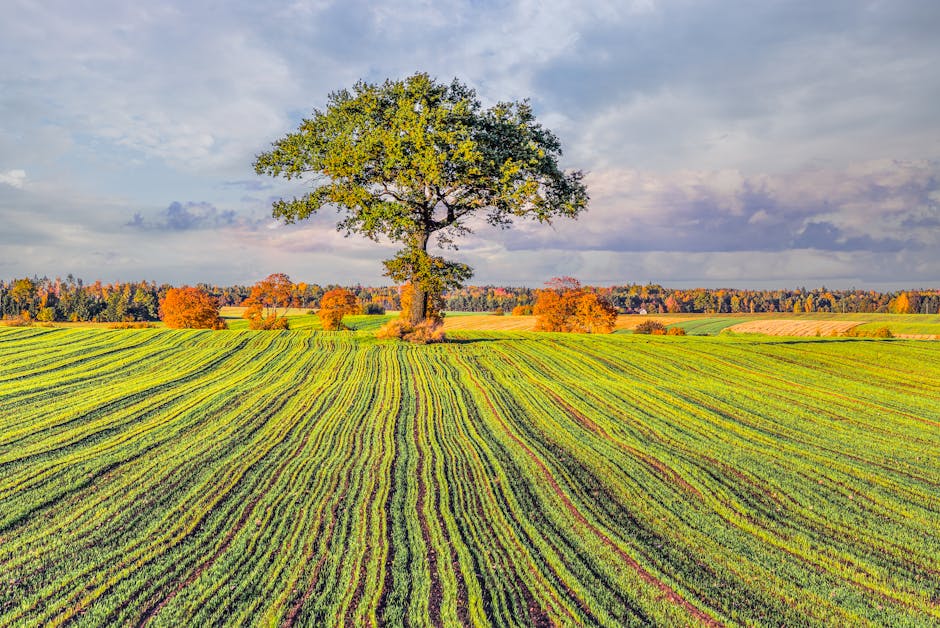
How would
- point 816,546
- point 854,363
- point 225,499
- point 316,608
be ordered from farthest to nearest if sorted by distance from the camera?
point 854,363, point 225,499, point 816,546, point 316,608

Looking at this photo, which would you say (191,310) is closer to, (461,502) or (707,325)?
(461,502)

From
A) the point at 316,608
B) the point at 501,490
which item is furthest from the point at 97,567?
the point at 501,490

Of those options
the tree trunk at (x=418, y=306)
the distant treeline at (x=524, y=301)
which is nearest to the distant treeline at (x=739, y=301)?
the distant treeline at (x=524, y=301)

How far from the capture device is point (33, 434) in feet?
38.7

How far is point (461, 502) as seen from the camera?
8.52m

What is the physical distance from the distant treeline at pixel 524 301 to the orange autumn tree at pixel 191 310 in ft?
101

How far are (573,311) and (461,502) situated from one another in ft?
220

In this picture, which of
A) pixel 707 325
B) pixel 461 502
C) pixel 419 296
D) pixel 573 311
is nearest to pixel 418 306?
pixel 419 296

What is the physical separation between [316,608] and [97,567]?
315cm

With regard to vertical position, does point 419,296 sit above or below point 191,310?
above

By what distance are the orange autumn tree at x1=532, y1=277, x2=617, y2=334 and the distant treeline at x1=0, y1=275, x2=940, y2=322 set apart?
3239 cm

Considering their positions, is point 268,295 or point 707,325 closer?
point 268,295

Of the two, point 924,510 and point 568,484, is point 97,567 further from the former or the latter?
point 924,510

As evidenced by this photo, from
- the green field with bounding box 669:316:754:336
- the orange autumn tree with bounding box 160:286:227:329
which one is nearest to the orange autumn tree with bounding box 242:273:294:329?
the orange autumn tree with bounding box 160:286:227:329
